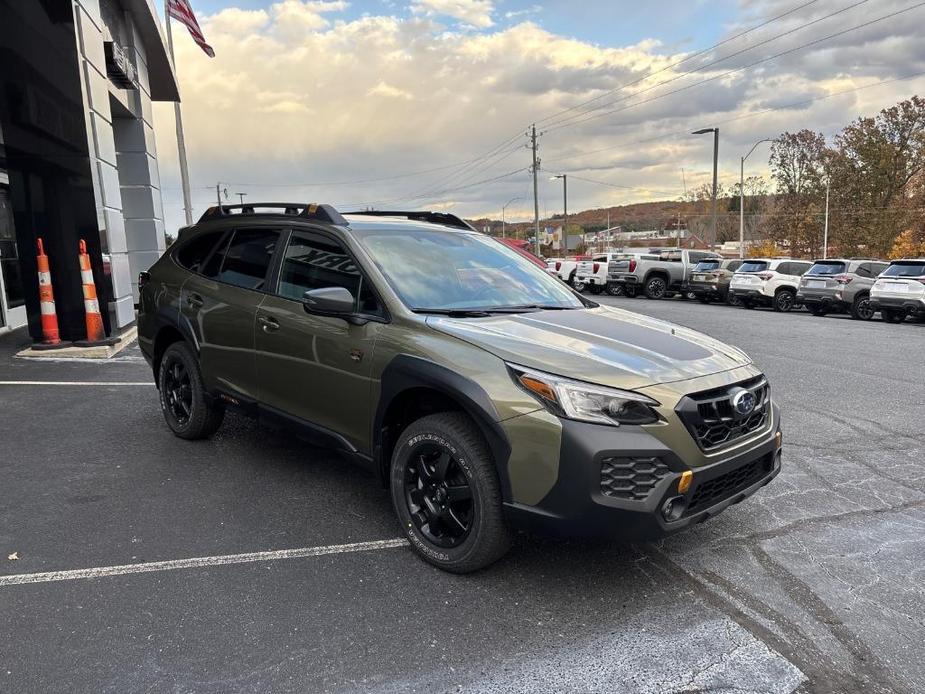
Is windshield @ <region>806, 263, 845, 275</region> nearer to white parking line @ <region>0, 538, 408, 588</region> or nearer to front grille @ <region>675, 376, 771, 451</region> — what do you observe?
front grille @ <region>675, 376, 771, 451</region>

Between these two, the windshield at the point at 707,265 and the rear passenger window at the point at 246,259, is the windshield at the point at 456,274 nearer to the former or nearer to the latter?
the rear passenger window at the point at 246,259

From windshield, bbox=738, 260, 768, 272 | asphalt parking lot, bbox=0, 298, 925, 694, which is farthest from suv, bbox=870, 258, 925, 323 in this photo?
asphalt parking lot, bbox=0, 298, 925, 694

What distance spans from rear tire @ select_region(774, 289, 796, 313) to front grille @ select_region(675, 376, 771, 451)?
1975 centimetres

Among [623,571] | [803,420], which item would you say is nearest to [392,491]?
[623,571]

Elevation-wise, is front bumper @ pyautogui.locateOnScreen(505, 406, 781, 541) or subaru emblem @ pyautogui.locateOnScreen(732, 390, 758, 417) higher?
subaru emblem @ pyautogui.locateOnScreen(732, 390, 758, 417)

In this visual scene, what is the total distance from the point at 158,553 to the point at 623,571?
2.40m

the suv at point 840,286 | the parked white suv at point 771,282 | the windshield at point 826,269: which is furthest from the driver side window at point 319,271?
the parked white suv at point 771,282

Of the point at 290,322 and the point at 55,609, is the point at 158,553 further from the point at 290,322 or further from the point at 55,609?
the point at 290,322

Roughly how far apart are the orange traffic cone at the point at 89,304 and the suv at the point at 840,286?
18059 mm

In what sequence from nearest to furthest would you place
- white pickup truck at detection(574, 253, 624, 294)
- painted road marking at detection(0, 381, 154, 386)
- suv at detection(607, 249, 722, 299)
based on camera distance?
painted road marking at detection(0, 381, 154, 386) → suv at detection(607, 249, 722, 299) → white pickup truck at detection(574, 253, 624, 294)

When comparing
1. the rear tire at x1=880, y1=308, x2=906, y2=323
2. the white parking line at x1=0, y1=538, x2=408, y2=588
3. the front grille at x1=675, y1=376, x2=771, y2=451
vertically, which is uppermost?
the front grille at x1=675, y1=376, x2=771, y2=451

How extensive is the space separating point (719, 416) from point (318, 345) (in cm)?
219

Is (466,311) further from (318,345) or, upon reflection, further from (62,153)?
(62,153)

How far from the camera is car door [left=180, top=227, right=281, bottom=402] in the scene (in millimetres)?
4344
